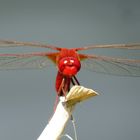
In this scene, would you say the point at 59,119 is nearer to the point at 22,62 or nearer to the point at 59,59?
the point at 59,59

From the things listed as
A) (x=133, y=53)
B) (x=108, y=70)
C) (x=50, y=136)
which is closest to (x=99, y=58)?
(x=108, y=70)

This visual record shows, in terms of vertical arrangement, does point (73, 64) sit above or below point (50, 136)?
above

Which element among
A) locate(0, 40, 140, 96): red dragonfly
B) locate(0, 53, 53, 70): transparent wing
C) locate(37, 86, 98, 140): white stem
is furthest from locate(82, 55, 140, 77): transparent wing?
locate(37, 86, 98, 140): white stem

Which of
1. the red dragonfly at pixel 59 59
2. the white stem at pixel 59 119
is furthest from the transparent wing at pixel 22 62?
the white stem at pixel 59 119

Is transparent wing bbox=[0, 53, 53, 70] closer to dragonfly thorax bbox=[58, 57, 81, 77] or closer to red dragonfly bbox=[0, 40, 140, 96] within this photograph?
red dragonfly bbox=[0, 40, 140, 96]

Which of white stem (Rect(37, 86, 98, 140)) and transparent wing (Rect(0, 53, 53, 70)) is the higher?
transparent wing (Rect(0, 53, 53, 70))

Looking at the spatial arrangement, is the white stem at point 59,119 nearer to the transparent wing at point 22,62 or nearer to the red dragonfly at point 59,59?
the red dragonfly at point 59,59

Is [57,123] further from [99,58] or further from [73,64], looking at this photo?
[99,58]
